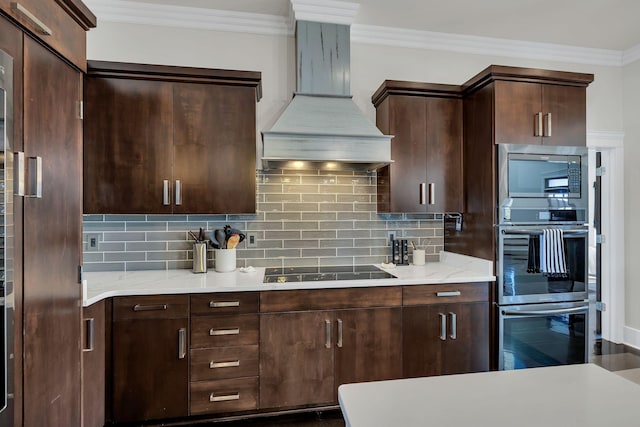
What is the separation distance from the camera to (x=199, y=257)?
261 cm

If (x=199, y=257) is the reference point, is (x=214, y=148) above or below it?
above

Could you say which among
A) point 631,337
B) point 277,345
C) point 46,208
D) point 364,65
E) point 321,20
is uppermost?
point 321,20

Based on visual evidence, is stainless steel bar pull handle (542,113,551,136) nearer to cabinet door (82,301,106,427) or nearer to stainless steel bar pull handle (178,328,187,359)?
stainless steel bar pull handle (178,328,187,359)

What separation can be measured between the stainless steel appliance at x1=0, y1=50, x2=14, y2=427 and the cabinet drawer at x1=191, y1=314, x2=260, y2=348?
106 centimetres

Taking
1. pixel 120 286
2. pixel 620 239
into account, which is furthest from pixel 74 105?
pixel 620 239

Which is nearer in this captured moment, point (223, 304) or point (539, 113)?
point (223, 304)

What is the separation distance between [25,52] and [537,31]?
3817 millimetres

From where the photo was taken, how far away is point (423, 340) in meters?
2.47

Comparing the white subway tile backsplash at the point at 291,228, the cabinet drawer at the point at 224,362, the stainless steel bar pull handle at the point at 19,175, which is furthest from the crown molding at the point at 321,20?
the cabinet drawer at the point at 224,362

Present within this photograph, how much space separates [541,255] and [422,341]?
43.6 inches

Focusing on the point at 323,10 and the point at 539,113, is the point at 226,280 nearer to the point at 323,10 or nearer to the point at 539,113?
the point at 323,10

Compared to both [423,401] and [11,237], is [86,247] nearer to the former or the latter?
[11,237]

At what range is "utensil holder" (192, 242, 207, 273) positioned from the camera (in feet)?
8.57

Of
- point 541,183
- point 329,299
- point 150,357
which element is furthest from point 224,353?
point 541,183
